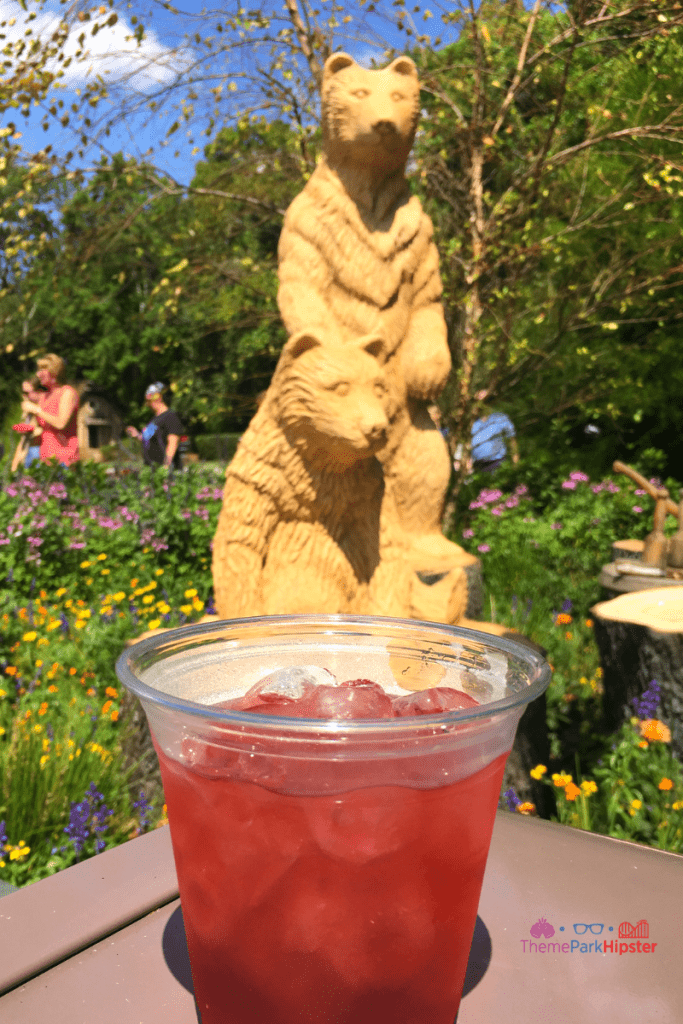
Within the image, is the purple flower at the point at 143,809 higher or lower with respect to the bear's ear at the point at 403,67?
lower

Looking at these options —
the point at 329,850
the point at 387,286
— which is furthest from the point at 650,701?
the point at 329,850

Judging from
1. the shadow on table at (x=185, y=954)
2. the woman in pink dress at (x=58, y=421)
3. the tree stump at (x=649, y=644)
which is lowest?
the tree stump at (x=649, y=644)

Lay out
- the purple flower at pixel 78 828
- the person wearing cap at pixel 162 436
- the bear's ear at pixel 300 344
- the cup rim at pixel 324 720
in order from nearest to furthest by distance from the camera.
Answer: the cup rim at pixel 324 720
the purple flower at pixel 78 828
the bear's ear at pixel 300 344
the person wearing cap at pixel 162 436

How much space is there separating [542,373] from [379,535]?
5232 millimetres

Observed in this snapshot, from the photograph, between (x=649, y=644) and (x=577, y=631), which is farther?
(x=577, y=631)

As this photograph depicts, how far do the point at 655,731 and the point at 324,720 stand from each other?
2430 millimetres

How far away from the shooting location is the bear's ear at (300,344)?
2404mm

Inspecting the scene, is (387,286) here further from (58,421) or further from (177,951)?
(58,421)

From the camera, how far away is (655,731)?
2.60 metres

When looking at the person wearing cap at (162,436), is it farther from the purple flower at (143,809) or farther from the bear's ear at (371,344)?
the bear's ear at (371,344)

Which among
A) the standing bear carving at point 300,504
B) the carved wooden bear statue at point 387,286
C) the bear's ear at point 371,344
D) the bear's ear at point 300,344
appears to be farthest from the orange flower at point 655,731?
the bear's ear at point 300,344

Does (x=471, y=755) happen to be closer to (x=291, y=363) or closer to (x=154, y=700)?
(x=154, y=700)

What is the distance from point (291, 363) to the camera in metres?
2.46

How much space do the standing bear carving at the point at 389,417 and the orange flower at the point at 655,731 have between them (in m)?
0.76
